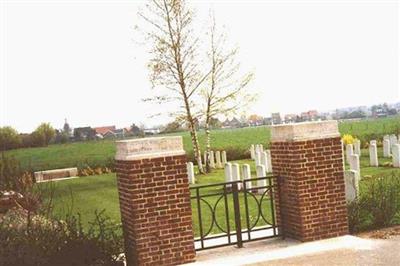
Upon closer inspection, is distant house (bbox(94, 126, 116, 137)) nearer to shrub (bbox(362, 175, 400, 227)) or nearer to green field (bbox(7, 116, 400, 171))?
green field (bbox(7, 116, 400, 171))

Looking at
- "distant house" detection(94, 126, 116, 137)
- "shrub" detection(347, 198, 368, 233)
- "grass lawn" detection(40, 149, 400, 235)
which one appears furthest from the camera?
"distant house" detection(94, 126, 116, 137)

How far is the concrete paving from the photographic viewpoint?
6883 millimetres

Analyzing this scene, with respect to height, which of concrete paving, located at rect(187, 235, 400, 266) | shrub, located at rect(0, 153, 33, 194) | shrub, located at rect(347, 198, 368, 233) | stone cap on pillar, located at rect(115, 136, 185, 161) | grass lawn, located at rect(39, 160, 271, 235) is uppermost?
stone cap on pillar, located at rect(115, 136, 185, 161)

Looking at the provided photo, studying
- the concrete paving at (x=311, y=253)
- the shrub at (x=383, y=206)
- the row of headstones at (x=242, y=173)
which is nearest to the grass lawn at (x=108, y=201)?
the row of headstones at (x=242, y=173)

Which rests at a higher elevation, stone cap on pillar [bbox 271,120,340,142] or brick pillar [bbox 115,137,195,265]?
stone cap on pillar [bbox 271,120,340,142]

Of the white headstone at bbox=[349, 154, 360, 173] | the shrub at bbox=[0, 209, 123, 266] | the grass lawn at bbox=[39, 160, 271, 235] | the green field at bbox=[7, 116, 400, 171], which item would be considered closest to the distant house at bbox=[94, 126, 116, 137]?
the green field at bbox=[7, 116, 400, 171]

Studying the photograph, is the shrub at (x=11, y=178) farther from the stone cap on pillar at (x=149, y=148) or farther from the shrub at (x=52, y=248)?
the stone cap on pillar at (x=149, y=148)

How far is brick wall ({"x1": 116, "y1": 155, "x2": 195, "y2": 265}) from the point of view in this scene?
7.25 meters

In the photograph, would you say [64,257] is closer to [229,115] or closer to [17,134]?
[229,115]

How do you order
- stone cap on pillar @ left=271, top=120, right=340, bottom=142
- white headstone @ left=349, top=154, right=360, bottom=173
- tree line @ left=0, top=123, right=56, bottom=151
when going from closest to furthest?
stone cap on pillar @ left=271, top=120, right=340, bottom=142 < white headstone @ left=349, top=154, right=360, bottom=173 < tree line @ left=0, top=123, right=56, bottom=151

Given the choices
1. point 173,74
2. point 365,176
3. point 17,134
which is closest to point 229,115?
point 173,74

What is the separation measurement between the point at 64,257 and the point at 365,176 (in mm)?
12500

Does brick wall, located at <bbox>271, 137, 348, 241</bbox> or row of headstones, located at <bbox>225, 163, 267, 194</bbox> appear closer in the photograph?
brick wall, located at <bbox>271, 137, 348, 241</bbox>

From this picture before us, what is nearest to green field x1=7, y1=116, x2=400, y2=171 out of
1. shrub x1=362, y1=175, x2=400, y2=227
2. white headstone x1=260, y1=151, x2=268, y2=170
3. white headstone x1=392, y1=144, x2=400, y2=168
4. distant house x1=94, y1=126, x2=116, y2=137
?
distant house x1=94, y1=126, x2=116, y2=137
